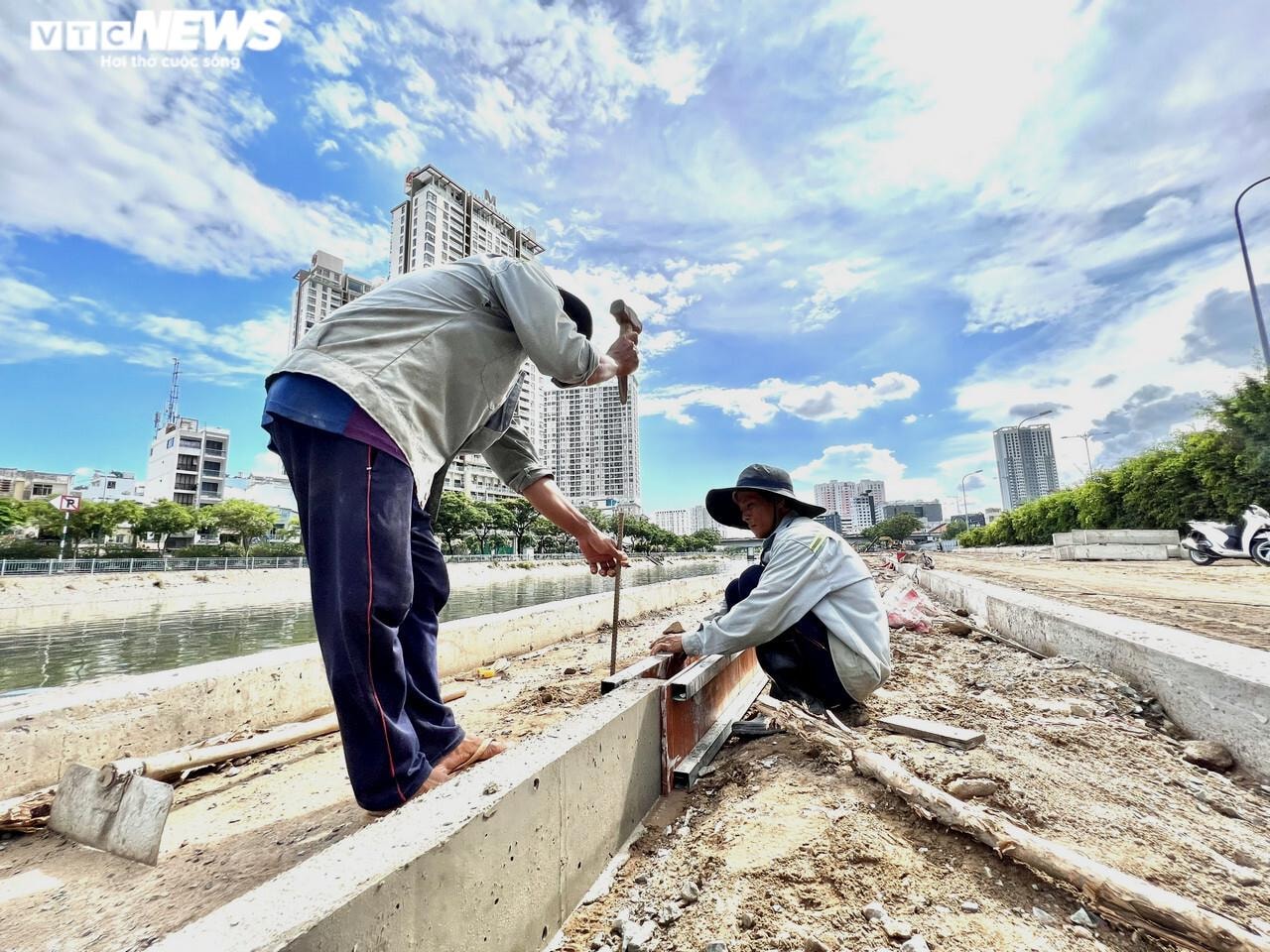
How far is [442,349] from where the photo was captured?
1697 millimetres

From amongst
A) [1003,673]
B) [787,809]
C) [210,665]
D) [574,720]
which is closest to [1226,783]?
[787,809]

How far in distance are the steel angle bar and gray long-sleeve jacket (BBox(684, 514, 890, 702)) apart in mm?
408

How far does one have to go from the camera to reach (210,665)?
119 inches

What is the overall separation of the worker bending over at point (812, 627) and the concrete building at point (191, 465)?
81.1 m

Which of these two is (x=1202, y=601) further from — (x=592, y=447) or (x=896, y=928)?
(x=592, y=447)

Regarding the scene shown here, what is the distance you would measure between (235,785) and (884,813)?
2.54m

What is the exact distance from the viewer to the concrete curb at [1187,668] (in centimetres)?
193

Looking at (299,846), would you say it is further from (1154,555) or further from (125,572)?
(125,572)

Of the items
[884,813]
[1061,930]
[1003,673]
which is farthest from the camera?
[1003,673]

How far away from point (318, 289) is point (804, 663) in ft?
360

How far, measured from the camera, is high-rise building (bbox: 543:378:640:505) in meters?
132

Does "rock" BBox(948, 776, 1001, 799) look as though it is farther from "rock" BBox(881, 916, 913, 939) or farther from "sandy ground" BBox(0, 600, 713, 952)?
"sandy ground" BBox(0, 600, 713, 952)

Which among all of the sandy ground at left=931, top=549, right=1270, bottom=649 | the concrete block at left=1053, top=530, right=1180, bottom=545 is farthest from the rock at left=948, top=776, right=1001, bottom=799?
the concrete block at left=1053, top=530, right=1180, bottom=545

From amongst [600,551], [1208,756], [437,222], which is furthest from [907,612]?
[437,222]
